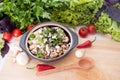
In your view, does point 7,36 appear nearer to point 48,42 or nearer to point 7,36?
point 7,36

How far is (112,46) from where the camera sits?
1.06 m

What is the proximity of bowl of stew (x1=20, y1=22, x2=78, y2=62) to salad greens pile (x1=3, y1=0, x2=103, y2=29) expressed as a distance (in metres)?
0.09

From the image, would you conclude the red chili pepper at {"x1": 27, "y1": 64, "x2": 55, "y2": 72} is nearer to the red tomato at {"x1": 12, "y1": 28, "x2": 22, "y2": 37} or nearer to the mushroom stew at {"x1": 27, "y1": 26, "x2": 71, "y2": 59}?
the mushroom stew at {"x1": 27, "y1": 26, "x2": 71, "y2": 59}

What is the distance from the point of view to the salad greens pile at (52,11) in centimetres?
A: 112

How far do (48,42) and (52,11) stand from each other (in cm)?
20

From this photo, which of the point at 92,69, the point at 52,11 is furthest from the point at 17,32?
the point at 92,69

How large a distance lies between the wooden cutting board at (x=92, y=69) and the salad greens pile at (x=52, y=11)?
152 mm

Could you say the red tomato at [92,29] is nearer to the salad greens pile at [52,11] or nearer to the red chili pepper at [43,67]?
the salad greens pile at [52,11]

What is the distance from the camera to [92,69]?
99 cm

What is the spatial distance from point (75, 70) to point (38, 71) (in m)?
0.15

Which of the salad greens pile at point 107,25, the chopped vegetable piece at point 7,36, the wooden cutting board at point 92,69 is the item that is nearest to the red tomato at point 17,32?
the chopped vegetable piece at point 7,36

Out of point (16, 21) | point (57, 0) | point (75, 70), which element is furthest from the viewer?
point (16, 21)

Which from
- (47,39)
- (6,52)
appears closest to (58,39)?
(47,39)

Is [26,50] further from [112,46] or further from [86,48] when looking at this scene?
[112,46]
